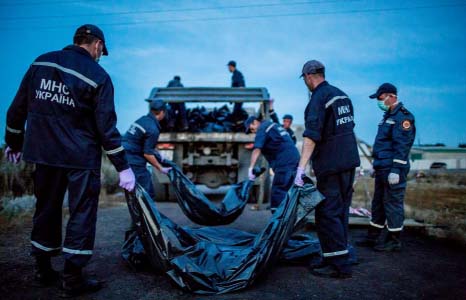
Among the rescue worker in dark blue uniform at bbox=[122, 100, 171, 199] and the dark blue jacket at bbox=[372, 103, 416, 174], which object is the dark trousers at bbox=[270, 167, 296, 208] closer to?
the dark blue jacket at bbox=[372, 103, 416, 174]

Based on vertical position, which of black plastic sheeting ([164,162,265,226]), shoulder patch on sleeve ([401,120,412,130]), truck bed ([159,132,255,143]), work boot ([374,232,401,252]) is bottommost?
work boot ([374,232,401,252])

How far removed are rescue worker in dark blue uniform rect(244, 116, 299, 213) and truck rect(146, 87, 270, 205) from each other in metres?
2.02

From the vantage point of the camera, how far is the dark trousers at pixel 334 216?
2979 millimetres

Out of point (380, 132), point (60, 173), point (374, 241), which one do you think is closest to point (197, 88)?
point (380, 132)

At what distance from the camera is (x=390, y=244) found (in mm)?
3836

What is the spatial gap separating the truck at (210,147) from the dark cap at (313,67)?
12.1 feet

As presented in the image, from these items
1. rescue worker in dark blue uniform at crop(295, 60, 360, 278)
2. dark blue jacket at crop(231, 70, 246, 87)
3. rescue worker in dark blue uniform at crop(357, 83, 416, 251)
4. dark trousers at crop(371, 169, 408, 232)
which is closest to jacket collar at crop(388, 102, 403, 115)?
rescue worker in dark blue uniform at crop(357, 83, 416, 251)

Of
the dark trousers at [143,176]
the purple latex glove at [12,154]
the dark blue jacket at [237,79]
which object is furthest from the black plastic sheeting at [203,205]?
the dark blue jacket at [237,79]

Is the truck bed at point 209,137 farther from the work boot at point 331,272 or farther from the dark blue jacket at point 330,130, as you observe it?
the work boot at point 331,272

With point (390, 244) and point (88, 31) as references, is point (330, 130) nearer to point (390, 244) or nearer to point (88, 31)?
point (390, 244)

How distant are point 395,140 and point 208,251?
2449mm

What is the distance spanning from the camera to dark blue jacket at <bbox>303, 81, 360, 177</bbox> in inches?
119

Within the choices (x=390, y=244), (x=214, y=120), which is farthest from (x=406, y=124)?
(x=214, y=120)

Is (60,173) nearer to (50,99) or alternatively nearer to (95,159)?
(95,159)
